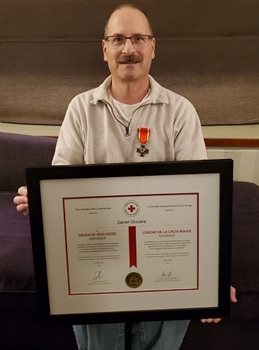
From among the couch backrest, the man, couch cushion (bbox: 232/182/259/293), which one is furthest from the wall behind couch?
the man

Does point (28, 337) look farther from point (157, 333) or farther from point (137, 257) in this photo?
point (137, 257)

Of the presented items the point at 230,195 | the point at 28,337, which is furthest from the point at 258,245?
the point at 28,337

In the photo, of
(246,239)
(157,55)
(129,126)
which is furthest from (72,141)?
(157,55)

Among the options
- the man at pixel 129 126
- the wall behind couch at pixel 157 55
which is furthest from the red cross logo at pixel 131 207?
the wall behind couch at pixel 157 55

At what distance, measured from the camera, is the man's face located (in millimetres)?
1202

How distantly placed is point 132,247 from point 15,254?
63 centimetres

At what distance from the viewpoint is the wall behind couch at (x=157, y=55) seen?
2.05 meters

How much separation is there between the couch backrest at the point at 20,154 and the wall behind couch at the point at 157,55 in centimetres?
22

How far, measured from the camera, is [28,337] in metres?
1.57

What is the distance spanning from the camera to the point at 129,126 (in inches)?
49.0

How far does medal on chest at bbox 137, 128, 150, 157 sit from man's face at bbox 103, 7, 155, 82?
14 cm

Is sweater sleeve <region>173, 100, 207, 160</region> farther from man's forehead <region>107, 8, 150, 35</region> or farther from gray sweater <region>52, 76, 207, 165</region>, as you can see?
man's forehead <region>107, 8, 150, 35</region>

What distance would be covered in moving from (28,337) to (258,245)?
0.83 m

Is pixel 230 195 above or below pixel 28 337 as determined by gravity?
above
